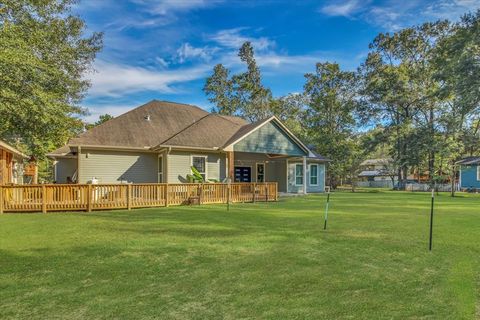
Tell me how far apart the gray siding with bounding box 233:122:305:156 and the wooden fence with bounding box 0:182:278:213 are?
321 centimetres

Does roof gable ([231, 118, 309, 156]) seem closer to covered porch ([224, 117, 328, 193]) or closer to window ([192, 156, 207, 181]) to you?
covered porch ([224, 117, 328, 193])

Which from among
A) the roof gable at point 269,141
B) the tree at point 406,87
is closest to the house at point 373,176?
the tree at point 406,87

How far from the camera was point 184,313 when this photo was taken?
3355 millimetres

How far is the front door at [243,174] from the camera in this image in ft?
69.2

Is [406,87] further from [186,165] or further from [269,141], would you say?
[186,165]

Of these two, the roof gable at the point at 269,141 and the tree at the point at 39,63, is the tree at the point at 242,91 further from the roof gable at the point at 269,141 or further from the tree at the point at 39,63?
the roof gable at the point at 269,141

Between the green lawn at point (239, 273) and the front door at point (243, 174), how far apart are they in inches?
508

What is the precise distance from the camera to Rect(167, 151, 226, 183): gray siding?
16547mm

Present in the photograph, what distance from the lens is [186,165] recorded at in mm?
17078

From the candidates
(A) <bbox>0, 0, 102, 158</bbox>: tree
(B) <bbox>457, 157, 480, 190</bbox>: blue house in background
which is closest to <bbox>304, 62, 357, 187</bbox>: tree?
(B) <bbox>457, 157, 480, 190</bbox>: blue house in background

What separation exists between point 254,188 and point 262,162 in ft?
19.8

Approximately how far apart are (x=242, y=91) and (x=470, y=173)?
2665 centimetres

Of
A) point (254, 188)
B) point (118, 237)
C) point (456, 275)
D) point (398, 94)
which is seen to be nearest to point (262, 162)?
point (254, 188)

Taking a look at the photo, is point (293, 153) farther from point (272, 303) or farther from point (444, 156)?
point (444, 156)
